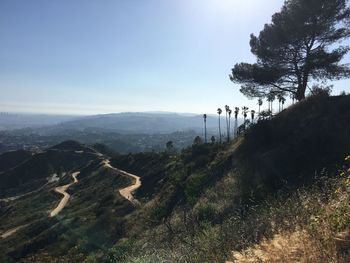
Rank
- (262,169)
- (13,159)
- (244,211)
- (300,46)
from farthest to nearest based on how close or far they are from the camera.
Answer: (13,159)
(300,46)
(262,169)
(244,211)

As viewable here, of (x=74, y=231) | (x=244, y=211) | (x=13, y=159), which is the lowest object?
(x=13, y=159)

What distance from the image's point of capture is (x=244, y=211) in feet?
32.0

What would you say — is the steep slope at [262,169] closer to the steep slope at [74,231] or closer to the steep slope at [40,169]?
the steep slope at [74,231]

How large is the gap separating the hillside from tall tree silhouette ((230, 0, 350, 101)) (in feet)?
11.0

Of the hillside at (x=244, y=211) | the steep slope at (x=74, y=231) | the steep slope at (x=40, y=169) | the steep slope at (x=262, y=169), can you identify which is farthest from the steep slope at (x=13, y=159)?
the steep slope at (x=262, y=169)

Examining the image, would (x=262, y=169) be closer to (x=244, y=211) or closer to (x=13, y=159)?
(x=244, y=211)

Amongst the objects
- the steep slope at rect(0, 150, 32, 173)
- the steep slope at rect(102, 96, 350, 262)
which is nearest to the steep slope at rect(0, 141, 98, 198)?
the steep slope at rect(0, 150, 32, 173)

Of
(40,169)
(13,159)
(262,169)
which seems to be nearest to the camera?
(262,169)

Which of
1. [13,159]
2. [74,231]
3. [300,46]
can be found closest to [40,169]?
[13,159]

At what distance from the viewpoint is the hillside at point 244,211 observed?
7.04 metres

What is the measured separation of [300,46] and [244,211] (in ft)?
84.2

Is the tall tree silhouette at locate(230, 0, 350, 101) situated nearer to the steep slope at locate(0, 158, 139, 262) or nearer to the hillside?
the hillside

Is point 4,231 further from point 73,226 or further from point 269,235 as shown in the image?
point 269,235

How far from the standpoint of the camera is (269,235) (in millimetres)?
7461
